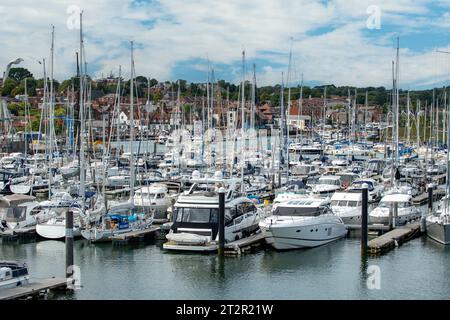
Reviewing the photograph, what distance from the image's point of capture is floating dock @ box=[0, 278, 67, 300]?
871 inches

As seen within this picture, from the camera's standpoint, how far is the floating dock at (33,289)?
2212 cm

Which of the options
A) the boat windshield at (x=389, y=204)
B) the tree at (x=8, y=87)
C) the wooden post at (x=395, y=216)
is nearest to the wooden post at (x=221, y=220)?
the wooden post at (x=395, y=216)

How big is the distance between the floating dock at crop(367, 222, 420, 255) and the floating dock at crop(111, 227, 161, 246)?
10.1 m

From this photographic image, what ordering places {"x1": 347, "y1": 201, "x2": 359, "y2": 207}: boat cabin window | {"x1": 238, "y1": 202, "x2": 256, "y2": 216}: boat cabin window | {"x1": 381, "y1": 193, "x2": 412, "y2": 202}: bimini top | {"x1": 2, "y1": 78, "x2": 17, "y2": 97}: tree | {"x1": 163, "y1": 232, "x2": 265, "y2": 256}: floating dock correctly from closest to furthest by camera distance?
{"x1": 163, "y1": 232, "x2": 265, "y2": 256}: floating dock < {"x1": 238, "y1": 202, "x2": 256, "y2": 216}: boat cabin window < {"x1": 381, "y1": 193, "x2": 412, "y2": 202}: bimini top < {"x1": 347, "y1": 201, "x2": 359, "y2": 207}: boat cabin window < {"x1": 2, "y1": 78, "x2": 17, "y2": 97}: tree

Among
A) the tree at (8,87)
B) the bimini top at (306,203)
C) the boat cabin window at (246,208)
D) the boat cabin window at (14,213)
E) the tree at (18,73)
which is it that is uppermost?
the tree at (18,73)

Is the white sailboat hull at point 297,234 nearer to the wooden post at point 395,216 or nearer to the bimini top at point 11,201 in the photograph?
the wooden post at point 395,216

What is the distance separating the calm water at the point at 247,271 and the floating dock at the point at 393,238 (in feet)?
1.31

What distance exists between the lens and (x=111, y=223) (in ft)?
112

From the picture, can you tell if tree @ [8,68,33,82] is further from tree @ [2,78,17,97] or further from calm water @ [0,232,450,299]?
calm water @ [0,232,450,299]

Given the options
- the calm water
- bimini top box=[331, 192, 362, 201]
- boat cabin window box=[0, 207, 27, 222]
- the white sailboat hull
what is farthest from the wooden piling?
boat cabin window box=[0, 207, 27, 222]

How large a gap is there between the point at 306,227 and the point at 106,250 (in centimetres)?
878

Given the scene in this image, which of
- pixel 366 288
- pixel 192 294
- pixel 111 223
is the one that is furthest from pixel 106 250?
pixel 366 288

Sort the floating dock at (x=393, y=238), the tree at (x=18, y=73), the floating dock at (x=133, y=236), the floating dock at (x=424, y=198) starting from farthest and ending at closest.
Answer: the tree at (x=18, y=73), the floating dock at (x=424, y=198), the floating dock at (x=133, y=236), the floating dock at (x=393, y=238)

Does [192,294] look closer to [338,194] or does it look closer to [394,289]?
[394,289]
